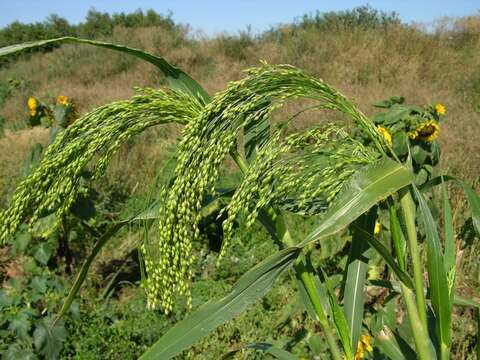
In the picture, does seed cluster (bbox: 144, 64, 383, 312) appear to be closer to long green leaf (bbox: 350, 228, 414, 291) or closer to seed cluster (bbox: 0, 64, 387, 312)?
seed cluster (bbox: 0, 64, 387, 312)

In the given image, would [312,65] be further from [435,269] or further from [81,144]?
[81,144]

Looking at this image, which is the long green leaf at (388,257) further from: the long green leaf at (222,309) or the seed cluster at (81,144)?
the seed cluster at (81,144)

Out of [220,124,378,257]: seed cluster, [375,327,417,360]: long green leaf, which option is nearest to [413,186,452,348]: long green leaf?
[220,124,378,257]: seed cluster

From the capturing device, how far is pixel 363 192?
0.87 metres

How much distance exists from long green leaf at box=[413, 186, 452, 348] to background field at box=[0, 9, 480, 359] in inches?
64.9

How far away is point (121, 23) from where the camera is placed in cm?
1836

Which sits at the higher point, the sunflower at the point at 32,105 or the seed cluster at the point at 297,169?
the sunflower at the point at 32,105

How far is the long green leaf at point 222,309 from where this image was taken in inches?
33.2

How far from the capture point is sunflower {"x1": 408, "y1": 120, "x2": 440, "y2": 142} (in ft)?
9.11

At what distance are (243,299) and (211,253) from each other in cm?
306

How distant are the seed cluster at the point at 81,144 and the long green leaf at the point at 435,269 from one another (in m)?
0.46

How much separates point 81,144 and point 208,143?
202mm

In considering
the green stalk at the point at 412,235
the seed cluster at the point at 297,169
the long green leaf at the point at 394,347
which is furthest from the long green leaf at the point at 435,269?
the long green leaf at the point at 394,347

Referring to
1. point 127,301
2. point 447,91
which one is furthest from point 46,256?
point 447,91
